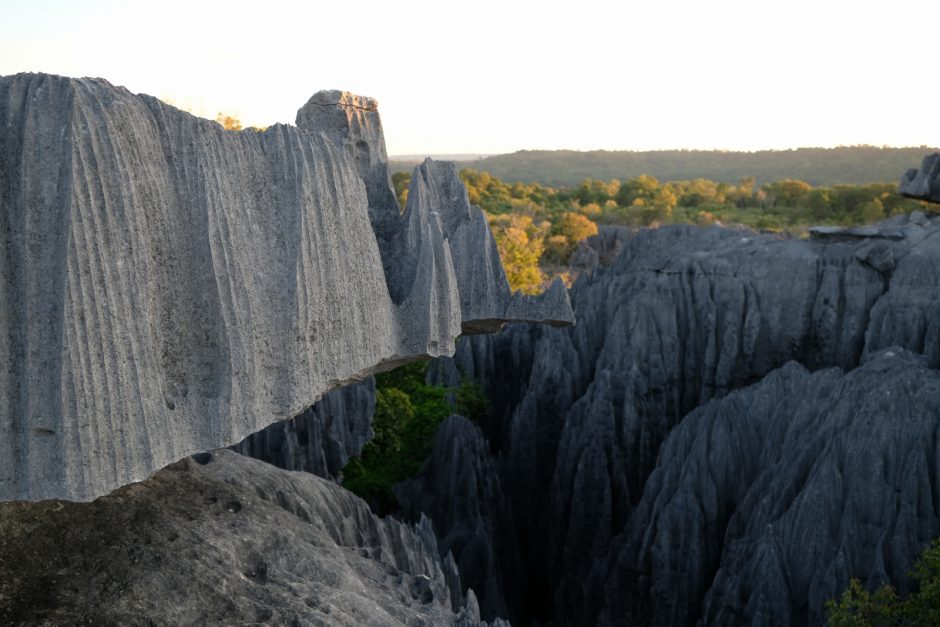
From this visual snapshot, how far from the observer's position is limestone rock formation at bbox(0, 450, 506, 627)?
520 cm

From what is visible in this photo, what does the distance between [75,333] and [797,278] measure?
16.5 m

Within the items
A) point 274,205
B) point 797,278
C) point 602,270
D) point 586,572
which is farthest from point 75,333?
point 602,270

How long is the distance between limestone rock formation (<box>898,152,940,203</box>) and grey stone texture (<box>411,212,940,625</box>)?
84 centimetres

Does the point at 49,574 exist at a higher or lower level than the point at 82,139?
lower

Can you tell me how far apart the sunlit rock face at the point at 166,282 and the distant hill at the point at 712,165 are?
92.7 m

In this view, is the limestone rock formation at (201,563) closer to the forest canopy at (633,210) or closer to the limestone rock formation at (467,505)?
the limestone rock formation at (467,505)

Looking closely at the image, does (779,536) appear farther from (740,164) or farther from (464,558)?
(740,164)

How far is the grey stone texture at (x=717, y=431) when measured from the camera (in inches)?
373

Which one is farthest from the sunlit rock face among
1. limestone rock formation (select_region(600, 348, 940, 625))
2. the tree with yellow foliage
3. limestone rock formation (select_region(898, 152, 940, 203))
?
limestone rock formation (select_region(898, 152, 940, 203))

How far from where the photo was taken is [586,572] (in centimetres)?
1362

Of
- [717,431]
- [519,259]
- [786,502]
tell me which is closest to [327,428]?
[717,431]

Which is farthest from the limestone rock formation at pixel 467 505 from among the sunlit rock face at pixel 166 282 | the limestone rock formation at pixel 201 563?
the sunlit rock face at pixel 166 282

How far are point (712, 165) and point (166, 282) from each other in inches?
5183

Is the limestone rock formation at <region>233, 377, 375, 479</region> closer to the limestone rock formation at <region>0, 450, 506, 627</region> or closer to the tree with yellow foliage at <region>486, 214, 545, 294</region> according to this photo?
the limestone rock formation at <region>0, 450, 506, 627</region>
